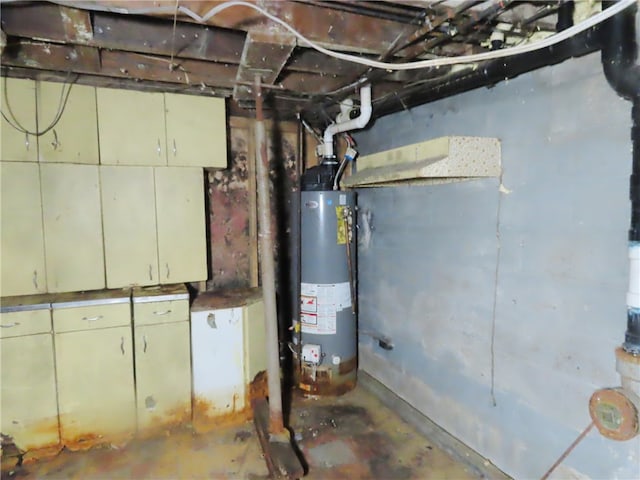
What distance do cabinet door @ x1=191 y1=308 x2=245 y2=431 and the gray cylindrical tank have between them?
562mm

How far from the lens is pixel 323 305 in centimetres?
311

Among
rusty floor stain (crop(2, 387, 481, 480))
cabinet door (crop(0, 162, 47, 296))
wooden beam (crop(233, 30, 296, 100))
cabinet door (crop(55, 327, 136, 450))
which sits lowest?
rusty floor stain (crop(2, 387, 481, 480))

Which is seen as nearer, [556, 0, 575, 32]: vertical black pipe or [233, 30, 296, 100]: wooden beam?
[556, 0, 575, 32]: vertical black pipe

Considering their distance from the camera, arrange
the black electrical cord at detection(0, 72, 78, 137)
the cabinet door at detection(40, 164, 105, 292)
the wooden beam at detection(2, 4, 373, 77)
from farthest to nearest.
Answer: the cabinet door at detection(40, 164, 105, 292), the black electrical cord at detection(0, 72, 78, 137), the wooden beam at detection(2, 4, 373, 77)

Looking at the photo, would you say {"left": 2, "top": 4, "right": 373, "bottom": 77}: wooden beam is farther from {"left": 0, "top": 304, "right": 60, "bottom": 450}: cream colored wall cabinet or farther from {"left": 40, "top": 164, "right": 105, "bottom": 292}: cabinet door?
{"left": 0, "top": 304, "right": 60, "bottom": 450}: cream colored wall cabinet

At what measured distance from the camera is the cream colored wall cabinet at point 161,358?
2656mm

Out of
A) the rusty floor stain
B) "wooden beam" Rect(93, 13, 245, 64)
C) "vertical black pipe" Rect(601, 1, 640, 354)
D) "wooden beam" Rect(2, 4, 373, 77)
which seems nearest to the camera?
"vertical black pipe" Rect(601, 1, 640, 354)

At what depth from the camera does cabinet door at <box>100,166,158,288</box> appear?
2668 millimetres

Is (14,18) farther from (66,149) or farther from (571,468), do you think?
(571,468)

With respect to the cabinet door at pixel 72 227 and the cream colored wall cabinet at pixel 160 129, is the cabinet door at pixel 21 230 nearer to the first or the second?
the cabinet door at pixel 72 227

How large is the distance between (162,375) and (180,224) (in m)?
1.04

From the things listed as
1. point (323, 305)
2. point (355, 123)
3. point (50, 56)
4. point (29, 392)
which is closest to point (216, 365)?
point (323, 305)

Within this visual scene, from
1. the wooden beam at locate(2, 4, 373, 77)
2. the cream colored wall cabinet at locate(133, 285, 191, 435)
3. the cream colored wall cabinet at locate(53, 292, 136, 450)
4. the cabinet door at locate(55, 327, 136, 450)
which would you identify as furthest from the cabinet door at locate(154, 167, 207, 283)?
the wooden beam at locate(2, 4, 373, 77)

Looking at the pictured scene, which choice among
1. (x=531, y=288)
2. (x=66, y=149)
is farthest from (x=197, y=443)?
(x=531, y=288)
